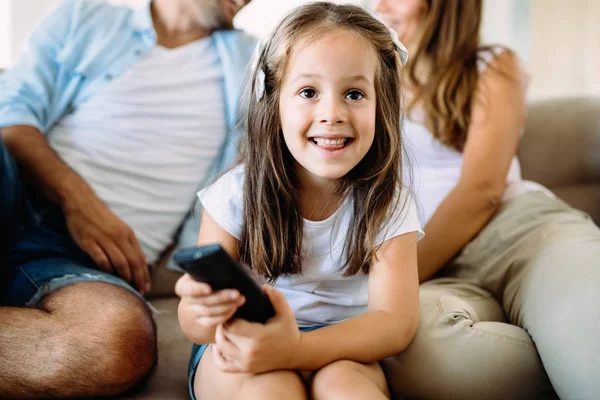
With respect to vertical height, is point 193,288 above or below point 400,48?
below

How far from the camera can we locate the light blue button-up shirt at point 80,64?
1291 millimetres

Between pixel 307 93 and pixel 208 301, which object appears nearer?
pixel 208 301

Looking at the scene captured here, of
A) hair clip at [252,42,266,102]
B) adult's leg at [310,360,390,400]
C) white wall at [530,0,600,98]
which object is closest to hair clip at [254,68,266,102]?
hair clip at [252,42,266,102]

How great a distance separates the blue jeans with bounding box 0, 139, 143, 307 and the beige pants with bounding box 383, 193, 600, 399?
0.55 m

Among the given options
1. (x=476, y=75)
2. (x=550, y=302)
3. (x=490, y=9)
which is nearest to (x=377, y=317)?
(x=550, y=302)

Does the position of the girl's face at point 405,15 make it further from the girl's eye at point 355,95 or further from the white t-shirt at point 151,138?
the girl's eye at point 355,95

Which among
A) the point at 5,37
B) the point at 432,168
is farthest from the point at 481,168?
the point at 5,37

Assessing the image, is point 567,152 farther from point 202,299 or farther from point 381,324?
point 202,299

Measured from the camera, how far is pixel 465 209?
1244 millimetres

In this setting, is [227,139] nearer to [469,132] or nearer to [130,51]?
[130,51]

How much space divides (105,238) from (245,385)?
0.56m

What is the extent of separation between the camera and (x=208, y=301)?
2.44ft

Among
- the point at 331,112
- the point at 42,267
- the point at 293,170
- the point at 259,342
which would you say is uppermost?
the point at 331,112

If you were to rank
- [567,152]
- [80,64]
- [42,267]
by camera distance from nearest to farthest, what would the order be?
[42,267] → [80,64] → [567,152]
